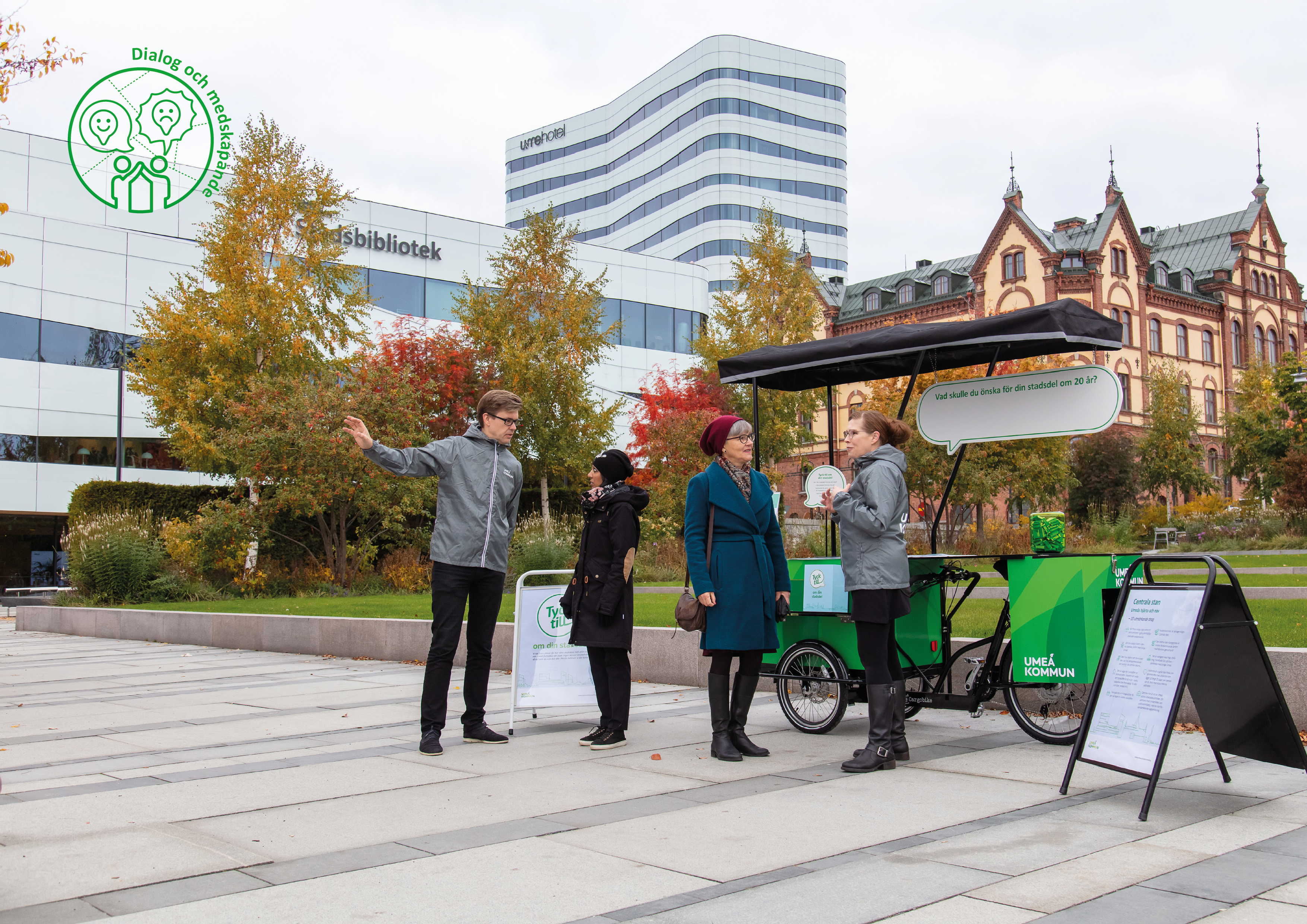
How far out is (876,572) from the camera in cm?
594

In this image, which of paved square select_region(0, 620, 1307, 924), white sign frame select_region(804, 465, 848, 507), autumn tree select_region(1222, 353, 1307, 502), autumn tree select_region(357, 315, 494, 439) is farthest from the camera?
autumn tree select_region(1222, 353, 1307, 502)

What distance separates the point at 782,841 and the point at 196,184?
35.9m

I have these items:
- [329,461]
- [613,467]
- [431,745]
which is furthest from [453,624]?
[329,461]

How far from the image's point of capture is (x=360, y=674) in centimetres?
1139

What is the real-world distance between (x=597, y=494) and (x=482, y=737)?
173 cm

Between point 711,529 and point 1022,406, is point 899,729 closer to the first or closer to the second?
point 711,529

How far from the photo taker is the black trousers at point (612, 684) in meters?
6.78

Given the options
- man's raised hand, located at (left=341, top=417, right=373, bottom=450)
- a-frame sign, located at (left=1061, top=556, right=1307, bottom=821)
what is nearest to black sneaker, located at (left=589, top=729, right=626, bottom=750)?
man's raised hand, located at (left=341, top=417, right=373, bottom=450)

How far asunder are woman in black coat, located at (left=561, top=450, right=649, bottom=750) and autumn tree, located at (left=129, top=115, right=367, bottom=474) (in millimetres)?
17509

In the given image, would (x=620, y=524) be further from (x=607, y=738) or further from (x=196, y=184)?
(x=196, y=184)

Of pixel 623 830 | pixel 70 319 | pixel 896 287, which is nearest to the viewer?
pixel 623 830

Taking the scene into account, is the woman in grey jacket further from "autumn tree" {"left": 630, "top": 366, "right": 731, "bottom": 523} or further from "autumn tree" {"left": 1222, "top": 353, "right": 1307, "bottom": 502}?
"autumn tree" {"left": 1222, "top": 353, "right": 1307, "bottom": 502}

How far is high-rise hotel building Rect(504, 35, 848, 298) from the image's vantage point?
7281 centimetres

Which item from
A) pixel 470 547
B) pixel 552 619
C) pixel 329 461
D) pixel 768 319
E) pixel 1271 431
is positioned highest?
pixel 768 319
